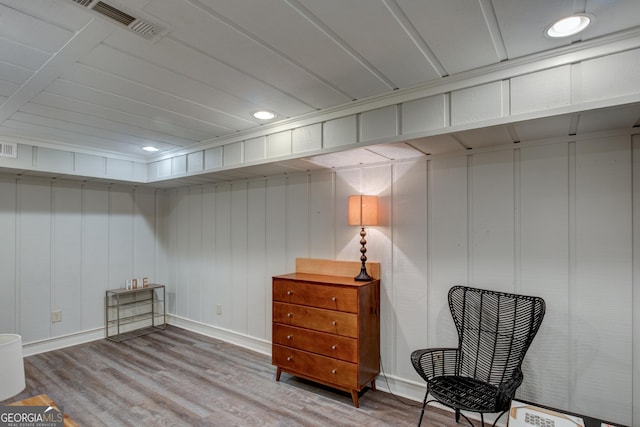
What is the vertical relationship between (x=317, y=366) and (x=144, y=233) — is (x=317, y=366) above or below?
below

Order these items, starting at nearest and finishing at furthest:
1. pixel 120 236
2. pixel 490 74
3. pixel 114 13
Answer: pixel 114 13
pixel 490 74
pixel 120 236

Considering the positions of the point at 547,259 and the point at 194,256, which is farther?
the point at 194,256

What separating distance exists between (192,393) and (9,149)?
120 inches

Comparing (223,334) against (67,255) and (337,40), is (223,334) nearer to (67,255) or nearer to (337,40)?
(67,255)

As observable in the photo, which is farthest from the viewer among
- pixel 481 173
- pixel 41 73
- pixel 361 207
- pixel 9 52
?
pixel 361 207

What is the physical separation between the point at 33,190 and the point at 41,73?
264 cm

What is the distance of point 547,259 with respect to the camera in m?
2.40

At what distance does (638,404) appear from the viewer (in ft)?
6.91

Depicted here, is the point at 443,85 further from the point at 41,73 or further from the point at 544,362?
the point at 41,73

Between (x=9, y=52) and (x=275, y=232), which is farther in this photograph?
(x=275, y=232)

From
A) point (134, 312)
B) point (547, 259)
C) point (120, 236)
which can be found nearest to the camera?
point (547, 259)

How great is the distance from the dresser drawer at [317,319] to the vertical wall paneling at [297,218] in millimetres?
668

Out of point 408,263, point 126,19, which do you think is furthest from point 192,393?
point 126,19

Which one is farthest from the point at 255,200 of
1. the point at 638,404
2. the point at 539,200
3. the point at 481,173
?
the point at 638,404
